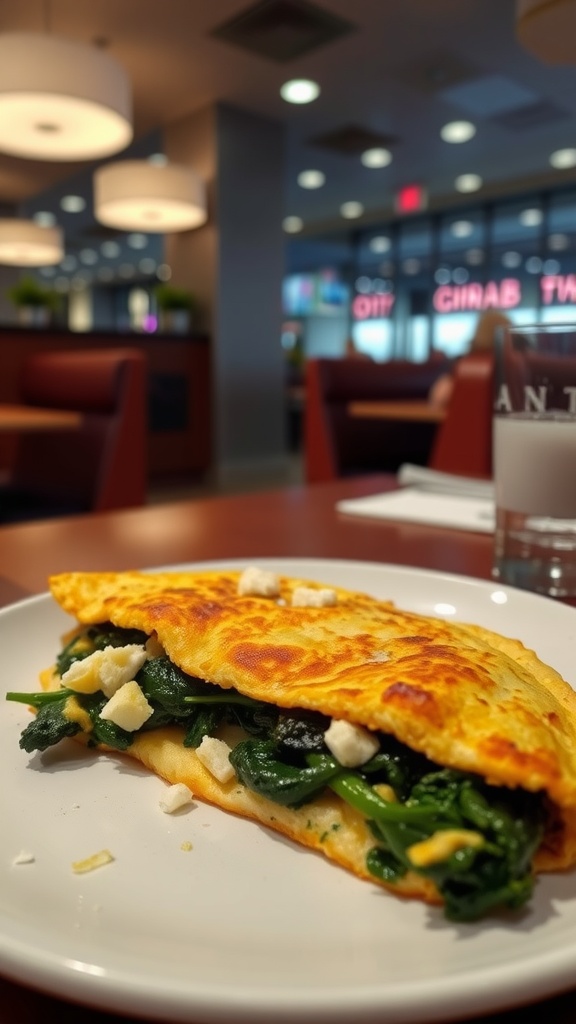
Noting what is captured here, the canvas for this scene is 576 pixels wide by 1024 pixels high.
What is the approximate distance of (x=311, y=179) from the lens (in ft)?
36.1

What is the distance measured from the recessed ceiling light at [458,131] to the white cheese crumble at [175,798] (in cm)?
946

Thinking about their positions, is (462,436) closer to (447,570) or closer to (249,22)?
(447,570)

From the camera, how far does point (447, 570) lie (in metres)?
1.14

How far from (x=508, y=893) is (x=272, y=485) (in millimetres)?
7854

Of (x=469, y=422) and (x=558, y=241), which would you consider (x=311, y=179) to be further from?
(x=469, y=422)

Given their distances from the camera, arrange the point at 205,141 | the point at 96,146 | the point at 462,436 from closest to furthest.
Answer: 1. the point at 462,436
2. the point at 96,146
3. the point at 205,141

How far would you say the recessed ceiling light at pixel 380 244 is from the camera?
47.1 ft

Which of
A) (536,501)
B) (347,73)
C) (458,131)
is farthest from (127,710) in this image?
(458,131)

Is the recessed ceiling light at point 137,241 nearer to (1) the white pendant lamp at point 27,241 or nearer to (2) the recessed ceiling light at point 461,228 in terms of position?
(2) the recessed ceiling light at point 461,228

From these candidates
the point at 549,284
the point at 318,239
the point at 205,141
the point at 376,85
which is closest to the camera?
the point at 376,85

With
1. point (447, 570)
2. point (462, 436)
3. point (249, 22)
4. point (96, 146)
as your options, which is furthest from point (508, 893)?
point (249, 22)

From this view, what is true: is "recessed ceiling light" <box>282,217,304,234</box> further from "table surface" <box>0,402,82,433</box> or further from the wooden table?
"table surface" <box>0,402,82,433</box>

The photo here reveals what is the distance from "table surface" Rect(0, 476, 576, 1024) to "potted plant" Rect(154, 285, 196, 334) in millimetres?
6985

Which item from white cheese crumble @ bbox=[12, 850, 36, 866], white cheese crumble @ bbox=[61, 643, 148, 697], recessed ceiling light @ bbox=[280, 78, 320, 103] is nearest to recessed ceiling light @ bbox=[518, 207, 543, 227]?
recessed ceiling light @ bbox=[280, 78, 320, 103]
